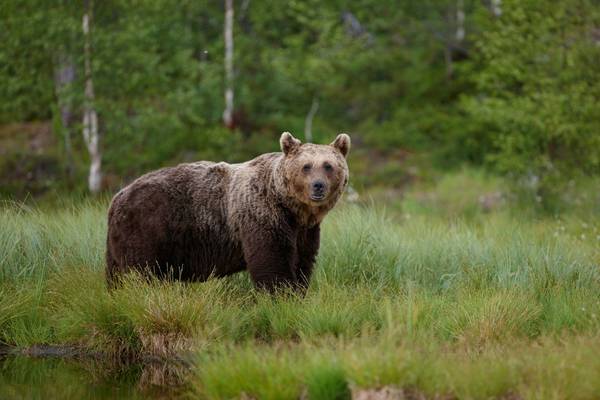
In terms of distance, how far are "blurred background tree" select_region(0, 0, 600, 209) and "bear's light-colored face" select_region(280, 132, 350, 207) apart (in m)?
8.10

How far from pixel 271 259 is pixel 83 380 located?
6.19 ft

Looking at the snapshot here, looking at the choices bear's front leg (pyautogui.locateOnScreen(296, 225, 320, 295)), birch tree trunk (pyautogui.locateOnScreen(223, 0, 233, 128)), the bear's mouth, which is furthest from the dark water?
birch tree trunk (pyautogui.locateOnScreen(223, 0, 233, 128))

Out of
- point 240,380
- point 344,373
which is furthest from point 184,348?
point 344,373

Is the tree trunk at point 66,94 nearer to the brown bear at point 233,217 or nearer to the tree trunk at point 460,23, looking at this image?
the brown bear at point 233,217

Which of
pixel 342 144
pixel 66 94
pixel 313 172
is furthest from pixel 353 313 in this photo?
pixel 66 94

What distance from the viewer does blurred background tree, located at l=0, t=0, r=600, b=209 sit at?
17750mm

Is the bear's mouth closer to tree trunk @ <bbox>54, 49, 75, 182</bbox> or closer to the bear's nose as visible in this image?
the bear's nose

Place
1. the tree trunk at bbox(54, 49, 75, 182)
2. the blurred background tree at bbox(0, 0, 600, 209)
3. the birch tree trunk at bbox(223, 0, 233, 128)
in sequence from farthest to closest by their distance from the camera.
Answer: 1. the birch tree trunk at bbox(223, 0, 233, 128)
2. the tree trunk at bbox(54, 49, 75, 182)
3. the blurred background tree at bbox(0, 0, 600, 209)

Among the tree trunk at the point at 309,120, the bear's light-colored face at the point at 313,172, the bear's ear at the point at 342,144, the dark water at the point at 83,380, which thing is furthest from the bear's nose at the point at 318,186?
the tree trunk at the point at 309,120

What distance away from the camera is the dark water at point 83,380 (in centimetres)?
749

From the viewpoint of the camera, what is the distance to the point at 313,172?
26.7ft

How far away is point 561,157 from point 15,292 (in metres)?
12.6

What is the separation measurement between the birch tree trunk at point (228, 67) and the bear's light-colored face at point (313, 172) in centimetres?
1583

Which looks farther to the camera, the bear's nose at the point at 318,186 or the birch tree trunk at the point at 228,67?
the birch tree trunk at the point at 228,67
